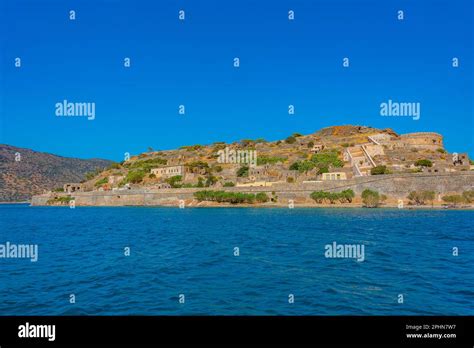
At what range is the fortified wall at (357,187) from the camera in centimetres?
4691

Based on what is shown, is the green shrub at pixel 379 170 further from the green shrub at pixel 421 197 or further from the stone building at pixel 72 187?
the stone building at pixel 72 187

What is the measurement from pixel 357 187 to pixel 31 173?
11519cm

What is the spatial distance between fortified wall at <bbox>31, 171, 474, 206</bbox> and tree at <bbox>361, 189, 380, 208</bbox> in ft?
3.37

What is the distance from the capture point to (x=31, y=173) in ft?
436

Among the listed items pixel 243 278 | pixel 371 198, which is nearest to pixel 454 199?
pixel 371 198

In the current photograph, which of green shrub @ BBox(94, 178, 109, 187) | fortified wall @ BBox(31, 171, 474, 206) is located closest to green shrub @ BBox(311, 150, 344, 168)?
fortified wall @ BBox(31, 171, 474, 206)

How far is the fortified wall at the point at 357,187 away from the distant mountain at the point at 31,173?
65997mm

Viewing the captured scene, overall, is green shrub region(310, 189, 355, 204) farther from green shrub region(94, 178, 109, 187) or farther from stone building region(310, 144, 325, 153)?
green shrub region(94, 178, 109, 187)

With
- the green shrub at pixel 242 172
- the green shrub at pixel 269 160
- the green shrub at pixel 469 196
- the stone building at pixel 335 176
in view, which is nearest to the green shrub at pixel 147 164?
the green shrub at pixel 269 160

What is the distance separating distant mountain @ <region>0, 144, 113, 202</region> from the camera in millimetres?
123875

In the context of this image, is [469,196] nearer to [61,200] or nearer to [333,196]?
[333,196]

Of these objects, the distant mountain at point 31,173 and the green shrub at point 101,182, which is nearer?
the green shrub at point 101,182

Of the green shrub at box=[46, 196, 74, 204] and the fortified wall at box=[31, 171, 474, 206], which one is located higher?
the fortified wall at box=[31, 171, 474, 206]
